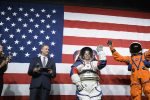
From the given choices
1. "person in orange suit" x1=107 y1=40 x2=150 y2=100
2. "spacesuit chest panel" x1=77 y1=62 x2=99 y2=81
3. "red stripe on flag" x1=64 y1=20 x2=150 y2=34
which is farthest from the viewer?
"red stripe on flag" x1=64 y1=20 x2=150 y2=34

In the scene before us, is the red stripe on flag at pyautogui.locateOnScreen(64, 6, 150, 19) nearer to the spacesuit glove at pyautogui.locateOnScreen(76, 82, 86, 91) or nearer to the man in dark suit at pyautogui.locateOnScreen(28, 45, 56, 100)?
the man in dark suit at pyautogui.locateOnScreen(28, 45, 56, 100)

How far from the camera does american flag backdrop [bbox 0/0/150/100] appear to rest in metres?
4.46

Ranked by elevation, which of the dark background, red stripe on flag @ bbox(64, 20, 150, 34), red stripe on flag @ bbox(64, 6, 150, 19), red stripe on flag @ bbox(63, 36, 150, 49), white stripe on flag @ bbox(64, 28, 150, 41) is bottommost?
red stripe on flag @ bbox(63, 36, 150, 49)

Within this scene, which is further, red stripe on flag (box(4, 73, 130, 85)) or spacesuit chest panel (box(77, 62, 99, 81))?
red stripe on flag (box(4, 73, 130, 85))

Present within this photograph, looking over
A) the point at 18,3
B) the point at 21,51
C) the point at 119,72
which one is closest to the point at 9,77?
the point at 21,51

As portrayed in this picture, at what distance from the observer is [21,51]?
15.1 ft

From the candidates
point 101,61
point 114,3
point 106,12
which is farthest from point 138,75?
point 114,3

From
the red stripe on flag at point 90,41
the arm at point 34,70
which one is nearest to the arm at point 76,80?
the arm at point 34,70

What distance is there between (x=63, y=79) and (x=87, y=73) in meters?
1.11

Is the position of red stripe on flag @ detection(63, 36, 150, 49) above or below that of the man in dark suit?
above

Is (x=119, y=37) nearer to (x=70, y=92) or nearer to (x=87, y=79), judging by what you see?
(x=70, y=92)

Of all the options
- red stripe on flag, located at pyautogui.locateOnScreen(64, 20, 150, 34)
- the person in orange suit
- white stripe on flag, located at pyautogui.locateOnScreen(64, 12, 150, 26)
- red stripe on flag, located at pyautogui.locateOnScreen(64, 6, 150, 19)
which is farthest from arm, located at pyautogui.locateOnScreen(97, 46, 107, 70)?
red stripe on flag, located at pyautogui.locateOnScreen(64, 6, 150, 19)

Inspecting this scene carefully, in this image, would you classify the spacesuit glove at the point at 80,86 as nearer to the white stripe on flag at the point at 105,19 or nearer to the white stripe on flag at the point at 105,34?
the white stripe on flag at the point at 105,34

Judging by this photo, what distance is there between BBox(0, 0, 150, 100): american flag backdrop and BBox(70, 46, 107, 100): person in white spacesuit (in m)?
1.00
